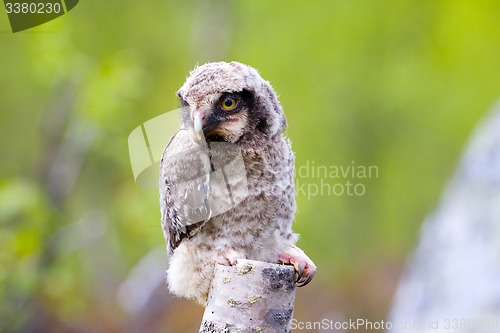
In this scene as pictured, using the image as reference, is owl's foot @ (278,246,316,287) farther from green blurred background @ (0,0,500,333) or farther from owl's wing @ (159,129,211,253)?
green blurred background @ (0,0,500,333)

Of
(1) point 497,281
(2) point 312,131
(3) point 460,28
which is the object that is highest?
(3) point 460,28

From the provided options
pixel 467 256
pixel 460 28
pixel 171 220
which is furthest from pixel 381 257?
pixel 171 220

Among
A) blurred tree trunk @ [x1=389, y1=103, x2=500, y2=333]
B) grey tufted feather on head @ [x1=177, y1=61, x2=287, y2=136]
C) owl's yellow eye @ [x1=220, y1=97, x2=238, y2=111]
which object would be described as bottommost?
blurred tree trunk @ [x1=389, y1=103, x2=500, y2=333]

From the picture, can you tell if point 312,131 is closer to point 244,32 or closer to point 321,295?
point 244,32

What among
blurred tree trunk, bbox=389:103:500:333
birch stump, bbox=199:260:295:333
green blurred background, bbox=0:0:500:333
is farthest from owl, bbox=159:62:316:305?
green blurred background, bbox=0:0:500:333

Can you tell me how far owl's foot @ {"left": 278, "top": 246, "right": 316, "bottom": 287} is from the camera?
3.28 metres

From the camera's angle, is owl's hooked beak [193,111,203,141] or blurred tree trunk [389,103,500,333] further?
Result: blurred tree trunk [389,103,500,333]

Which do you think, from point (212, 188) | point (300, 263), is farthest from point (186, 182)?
point (300, 263)

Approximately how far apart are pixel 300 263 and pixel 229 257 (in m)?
0.33

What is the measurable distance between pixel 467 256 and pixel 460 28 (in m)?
8.07

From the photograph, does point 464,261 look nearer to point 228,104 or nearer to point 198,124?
point 228,104

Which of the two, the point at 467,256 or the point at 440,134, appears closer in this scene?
the point at 467,256

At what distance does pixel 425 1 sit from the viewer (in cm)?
1458

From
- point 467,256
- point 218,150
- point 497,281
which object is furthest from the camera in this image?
point 467,256
